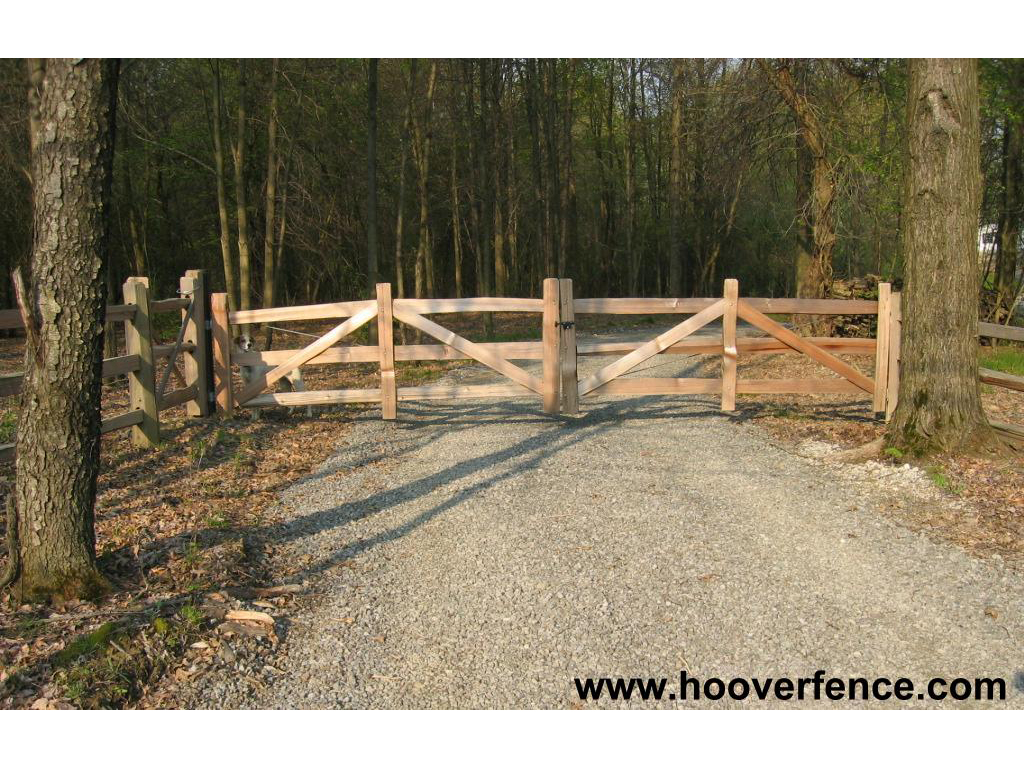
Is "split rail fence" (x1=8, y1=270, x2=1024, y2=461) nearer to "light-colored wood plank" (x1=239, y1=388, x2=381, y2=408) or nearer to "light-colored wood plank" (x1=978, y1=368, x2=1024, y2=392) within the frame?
"light-colored wood plank" (x1=239, y1=388, x2=381, y2=408)

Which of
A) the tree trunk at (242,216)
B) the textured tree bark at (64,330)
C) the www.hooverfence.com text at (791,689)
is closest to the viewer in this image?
the www.hooverfence.com text at (791,689)

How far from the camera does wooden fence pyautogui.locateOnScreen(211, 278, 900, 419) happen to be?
9.80 m

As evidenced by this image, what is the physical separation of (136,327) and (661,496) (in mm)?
5605

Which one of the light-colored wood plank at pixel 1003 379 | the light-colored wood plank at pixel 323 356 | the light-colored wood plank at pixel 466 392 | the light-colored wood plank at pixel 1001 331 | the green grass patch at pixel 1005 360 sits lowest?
the green grass patch at pixel 1005 360

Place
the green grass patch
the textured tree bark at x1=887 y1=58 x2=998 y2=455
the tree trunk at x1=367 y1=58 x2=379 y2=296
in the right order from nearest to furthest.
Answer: the textured tree bark at x1=887 y1=58 x2=998 y2=455
the green grass patch
the tree trunk at x1=367 y1=58 x2=379 y2=296

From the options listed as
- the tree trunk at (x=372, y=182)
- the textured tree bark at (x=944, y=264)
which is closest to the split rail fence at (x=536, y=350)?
the textured tree bark at (x=944, y=264)

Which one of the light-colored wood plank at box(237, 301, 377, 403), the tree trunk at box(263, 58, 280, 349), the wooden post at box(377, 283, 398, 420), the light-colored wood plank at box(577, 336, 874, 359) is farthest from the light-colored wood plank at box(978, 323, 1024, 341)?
the tree trunk at box(263, 58, 280, 349)

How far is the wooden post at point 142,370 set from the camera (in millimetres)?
8539

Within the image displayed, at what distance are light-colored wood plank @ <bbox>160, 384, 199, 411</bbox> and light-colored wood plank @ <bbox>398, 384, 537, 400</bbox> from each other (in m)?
2.40

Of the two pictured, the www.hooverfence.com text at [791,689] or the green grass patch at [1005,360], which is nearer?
the www.hooverfence.com text at [791,689]

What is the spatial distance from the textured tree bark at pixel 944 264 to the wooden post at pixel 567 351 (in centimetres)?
357

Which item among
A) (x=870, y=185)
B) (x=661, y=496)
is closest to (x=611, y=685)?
(x=661, y=496)

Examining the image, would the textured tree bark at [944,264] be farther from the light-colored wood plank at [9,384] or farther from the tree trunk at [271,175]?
the tree trunk at [271,175]

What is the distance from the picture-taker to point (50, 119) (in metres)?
4.41
